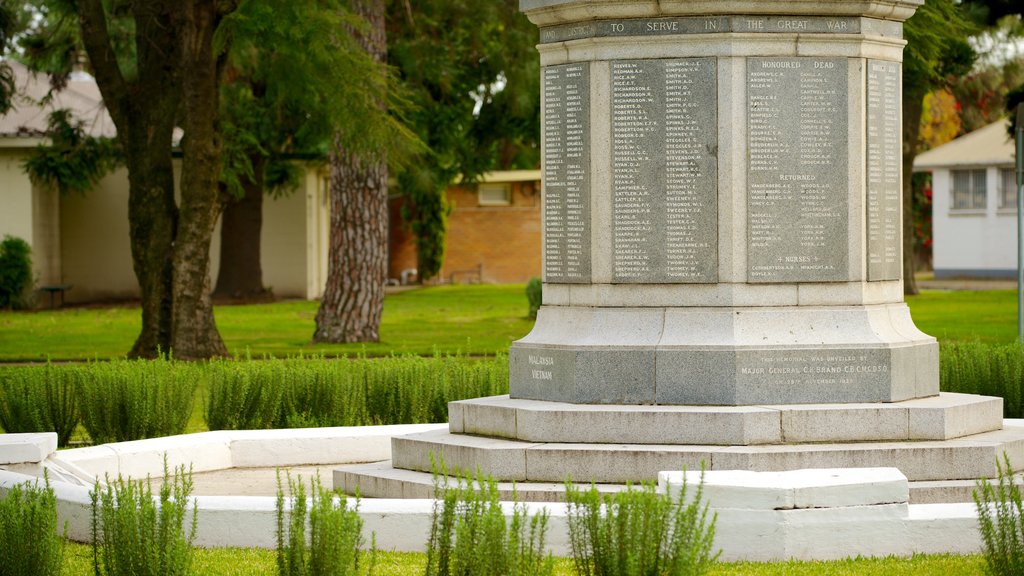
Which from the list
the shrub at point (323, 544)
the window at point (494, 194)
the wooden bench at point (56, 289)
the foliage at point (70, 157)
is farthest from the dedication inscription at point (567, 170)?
the window at point (494, 194)

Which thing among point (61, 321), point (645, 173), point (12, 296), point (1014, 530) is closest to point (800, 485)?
point (1014, 530)

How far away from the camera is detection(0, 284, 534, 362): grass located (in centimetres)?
2369

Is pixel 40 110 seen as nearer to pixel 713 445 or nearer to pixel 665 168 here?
pixel 665 168

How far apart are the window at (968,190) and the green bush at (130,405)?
41.6 metres

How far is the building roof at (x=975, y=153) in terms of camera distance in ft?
163

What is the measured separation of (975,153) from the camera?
5091 cm

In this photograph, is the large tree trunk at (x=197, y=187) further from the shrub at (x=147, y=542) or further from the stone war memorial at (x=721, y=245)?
the shrub at (x=147, y=542)

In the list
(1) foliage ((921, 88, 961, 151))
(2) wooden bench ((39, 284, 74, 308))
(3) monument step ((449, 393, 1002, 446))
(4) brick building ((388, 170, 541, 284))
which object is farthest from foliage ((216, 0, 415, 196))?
(1) foliage ((921, 88, 961, 151))

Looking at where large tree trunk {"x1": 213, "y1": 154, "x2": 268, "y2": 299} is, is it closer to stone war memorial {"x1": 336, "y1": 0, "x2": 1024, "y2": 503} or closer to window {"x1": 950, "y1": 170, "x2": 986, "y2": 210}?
window {"x1": 950, "y1": 170, "x2": 986, "y2": 210}

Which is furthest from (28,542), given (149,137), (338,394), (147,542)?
(149,137)

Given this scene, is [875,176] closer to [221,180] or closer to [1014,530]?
[1014,530]

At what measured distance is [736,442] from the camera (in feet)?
32.9

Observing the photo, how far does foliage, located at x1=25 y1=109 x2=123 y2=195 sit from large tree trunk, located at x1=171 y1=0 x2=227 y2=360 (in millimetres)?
11254

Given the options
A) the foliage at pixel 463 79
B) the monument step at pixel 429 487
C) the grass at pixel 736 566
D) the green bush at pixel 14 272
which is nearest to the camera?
the grass at pixel 736 566
